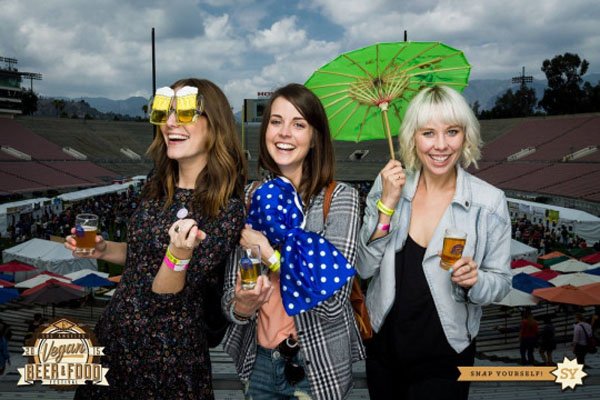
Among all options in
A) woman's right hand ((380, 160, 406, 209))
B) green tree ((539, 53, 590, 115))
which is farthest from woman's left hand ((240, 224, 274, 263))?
green tree ((539, 53, 590, 115))

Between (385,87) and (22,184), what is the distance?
37.7 m

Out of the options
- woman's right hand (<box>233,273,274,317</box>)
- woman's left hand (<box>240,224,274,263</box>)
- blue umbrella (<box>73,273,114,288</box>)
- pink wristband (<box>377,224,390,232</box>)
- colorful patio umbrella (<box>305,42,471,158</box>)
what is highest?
colorful patio umbrella (<box>305,42,471,158</box>)

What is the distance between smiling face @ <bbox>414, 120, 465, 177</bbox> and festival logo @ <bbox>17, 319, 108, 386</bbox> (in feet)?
5.35

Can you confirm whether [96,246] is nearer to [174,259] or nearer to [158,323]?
[158,323]

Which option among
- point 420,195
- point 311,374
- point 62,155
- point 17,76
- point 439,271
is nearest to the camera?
point 311,374

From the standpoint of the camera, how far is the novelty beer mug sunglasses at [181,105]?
222 cm

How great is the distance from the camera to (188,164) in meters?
2.32

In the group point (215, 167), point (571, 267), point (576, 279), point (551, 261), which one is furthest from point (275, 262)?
point (551, 261)

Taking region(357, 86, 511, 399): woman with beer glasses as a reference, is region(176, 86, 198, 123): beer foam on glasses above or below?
above

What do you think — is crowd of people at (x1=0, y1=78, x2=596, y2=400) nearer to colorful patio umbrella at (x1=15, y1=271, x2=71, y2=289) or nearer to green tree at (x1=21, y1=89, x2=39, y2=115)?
colorful patio umbrella at (x1=15, y1=271, x2=71, y2=289)

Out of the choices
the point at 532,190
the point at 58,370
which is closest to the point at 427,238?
the point at 58,370

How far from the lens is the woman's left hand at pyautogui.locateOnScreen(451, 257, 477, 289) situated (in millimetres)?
2154

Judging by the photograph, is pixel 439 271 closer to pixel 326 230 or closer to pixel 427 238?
pixel 427 238

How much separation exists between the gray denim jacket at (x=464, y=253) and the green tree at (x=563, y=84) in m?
63.3
